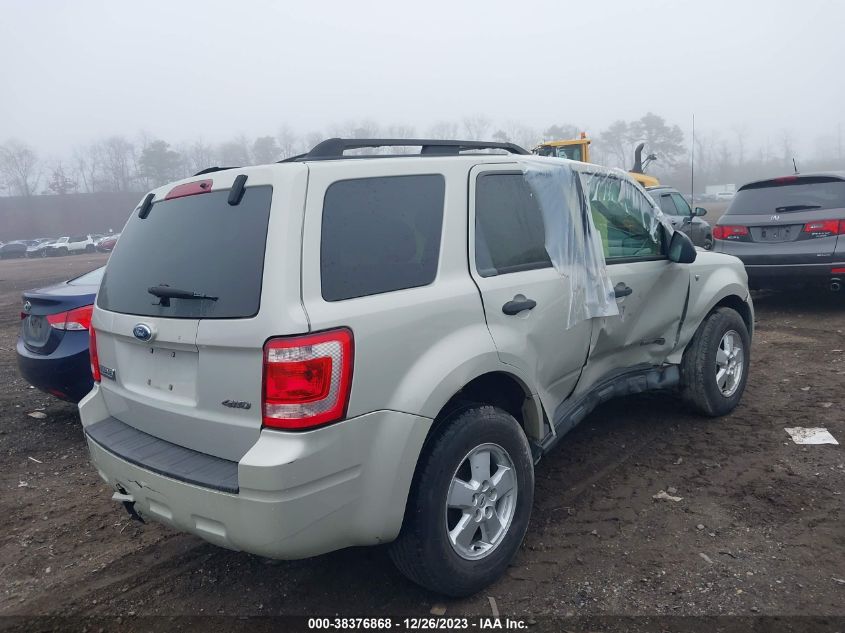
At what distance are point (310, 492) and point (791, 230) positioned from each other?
291 inches

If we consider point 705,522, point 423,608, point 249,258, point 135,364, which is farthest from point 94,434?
point 705,522

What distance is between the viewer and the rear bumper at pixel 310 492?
7.11 ft

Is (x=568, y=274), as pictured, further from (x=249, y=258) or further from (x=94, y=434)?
(x=94, y=434)

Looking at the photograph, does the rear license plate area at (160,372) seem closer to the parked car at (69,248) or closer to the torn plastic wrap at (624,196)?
the torn plastic wrap at (624,196)

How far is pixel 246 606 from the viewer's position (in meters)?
2.81

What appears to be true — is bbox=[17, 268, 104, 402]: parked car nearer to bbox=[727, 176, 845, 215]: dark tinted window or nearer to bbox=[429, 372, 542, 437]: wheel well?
bbox=[429, 372, 542, 437]: wheel well

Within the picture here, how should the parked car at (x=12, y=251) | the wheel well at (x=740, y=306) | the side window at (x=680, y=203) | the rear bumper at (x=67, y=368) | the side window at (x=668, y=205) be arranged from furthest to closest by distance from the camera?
the parked car at (x=12, y=251)
the side window at (x=680, y=203)
the side window at (x=668, y=205)
the wheel well at (x=740, y=306)
the rear bumper at (x=67, y=368)

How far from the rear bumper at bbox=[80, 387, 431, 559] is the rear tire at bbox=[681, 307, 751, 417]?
8.90ft

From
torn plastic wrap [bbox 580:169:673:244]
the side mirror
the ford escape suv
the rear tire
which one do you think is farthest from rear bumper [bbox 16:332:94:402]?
the rear tire

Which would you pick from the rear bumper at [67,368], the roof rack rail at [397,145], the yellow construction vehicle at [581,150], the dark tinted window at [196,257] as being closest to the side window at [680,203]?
the yellow construction vehicle at [581,150]

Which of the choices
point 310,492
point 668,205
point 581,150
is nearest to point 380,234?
point 310,492

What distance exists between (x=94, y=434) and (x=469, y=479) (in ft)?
5.80

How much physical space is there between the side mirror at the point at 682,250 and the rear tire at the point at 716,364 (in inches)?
26.3

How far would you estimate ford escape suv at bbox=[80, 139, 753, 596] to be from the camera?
2230mm
